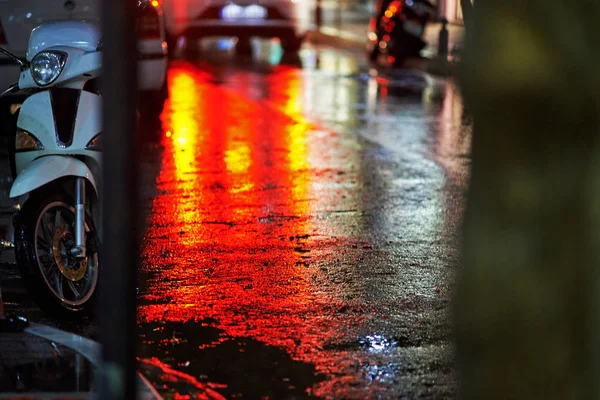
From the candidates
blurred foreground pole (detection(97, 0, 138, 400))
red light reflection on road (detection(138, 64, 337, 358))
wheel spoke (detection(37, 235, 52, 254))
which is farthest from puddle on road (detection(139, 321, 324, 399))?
blurred foreground pole (detection(97, 0, 138, 400))

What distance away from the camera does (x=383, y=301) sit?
593 cm

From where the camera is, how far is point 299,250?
7.03 metres

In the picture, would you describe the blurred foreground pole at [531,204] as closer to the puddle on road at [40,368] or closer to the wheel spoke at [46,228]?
the puddle on road at [40,368]

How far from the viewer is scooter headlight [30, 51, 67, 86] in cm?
579

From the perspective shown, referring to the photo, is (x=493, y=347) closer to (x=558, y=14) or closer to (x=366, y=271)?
Result: (x=558, y=14)

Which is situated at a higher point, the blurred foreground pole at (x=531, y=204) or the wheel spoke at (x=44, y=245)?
the blurred foreground pole at (x=531, y=204)

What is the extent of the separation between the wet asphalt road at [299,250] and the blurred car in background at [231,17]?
6.58 metres

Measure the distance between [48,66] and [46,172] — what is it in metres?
0.70

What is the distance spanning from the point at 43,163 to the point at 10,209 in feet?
6.37

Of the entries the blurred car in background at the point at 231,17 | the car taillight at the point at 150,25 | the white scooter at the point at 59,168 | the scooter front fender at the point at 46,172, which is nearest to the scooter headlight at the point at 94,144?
the white scooter at the point at 59,168

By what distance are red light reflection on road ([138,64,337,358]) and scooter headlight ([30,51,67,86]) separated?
1294mm

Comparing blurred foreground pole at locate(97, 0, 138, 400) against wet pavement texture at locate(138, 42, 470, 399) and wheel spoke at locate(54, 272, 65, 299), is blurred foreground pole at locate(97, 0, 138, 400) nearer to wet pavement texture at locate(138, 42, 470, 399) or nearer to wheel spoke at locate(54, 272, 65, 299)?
wet pavement texture at locate(138, 42, 470, 399)

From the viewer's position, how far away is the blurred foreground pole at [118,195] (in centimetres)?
294

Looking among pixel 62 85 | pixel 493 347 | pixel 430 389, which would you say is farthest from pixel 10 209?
pixel 493 347
